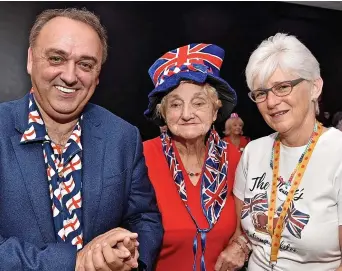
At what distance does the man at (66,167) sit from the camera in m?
1.43

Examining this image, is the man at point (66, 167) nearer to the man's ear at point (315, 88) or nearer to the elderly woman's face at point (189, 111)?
the elderly woman's face at point (189, 111)

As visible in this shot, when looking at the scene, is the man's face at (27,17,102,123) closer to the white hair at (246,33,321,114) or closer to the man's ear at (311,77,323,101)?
the white hair at (246,33,321,114)

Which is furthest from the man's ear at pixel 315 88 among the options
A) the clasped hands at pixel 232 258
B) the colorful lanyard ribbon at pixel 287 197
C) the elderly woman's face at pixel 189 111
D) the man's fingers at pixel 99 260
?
the man's fingers at pixel 99 260

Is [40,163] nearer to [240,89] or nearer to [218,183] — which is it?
[218,183]

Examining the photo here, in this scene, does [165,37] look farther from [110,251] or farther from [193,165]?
[110,251]

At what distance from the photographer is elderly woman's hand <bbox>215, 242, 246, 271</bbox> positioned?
213 cm

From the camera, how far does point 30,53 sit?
1.65 m

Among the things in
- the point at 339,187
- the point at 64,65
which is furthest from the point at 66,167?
the point at 339,187

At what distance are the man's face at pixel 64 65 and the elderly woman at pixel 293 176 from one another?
2.52 feet

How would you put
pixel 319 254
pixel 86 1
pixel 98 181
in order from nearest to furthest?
pixel 98 181 → pixel 319 254 → pixel 86 1

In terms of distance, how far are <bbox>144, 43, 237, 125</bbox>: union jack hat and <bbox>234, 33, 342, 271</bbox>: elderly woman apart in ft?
1.02

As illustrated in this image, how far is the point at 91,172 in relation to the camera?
162 centimetres

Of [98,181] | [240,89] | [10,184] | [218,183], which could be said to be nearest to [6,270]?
[10,184]

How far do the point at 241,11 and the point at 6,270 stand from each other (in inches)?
285
